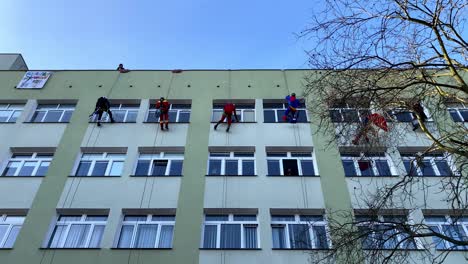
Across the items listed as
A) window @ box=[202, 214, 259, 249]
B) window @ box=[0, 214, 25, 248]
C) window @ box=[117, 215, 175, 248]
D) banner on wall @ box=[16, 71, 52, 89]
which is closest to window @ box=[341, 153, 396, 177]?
window @ box=[202, 214, 259, 249]

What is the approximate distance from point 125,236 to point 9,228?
11.3 ft

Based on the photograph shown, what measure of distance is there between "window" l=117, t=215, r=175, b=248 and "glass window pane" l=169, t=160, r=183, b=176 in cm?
161

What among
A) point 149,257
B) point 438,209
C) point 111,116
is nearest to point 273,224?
point 149,257

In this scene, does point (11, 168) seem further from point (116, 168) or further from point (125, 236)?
point (125, 236)

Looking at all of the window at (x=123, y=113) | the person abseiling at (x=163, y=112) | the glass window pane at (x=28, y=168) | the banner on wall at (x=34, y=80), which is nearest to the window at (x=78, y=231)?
the glass window pane at (x=28, y=168)

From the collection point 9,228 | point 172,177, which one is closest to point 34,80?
point 9,228

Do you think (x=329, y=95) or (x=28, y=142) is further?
(x=28, y=142)

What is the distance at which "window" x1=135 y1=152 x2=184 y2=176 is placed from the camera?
13.1 meters

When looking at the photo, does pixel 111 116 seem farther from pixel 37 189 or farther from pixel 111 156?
pixel 37 189

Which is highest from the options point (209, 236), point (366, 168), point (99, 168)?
point (99, 168)

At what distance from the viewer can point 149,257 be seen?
1059cm

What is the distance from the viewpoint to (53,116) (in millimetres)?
15336

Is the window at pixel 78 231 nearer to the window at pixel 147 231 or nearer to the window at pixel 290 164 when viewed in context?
the window at pixel 147 231

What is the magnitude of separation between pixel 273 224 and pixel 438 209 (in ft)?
15.7
